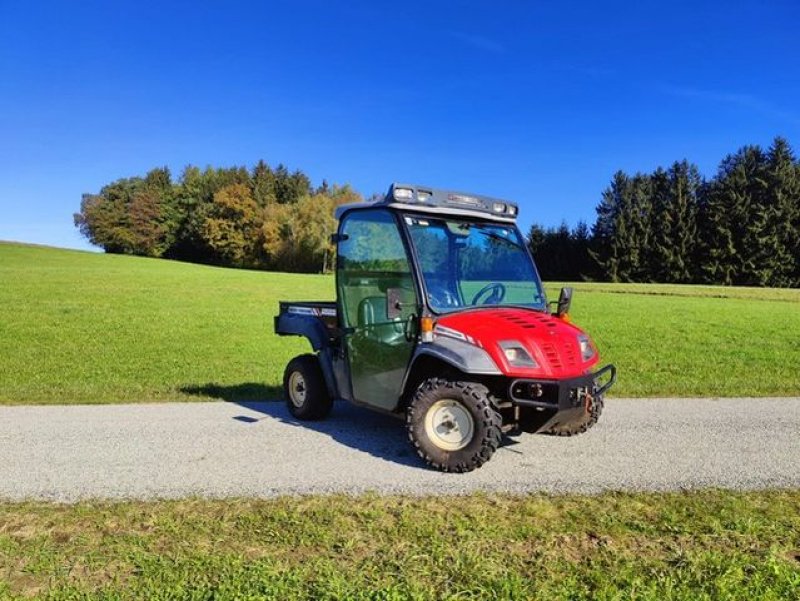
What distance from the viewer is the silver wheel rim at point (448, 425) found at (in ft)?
16.9

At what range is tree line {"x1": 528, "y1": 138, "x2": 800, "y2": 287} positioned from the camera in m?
61.8

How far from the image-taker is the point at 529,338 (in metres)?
5.09

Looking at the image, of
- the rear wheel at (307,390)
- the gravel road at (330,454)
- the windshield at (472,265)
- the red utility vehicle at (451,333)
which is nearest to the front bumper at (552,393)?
A: the red utility vehicle at (451,333)

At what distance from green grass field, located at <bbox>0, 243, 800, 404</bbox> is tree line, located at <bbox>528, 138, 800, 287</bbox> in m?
38.6

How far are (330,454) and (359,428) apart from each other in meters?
1.02

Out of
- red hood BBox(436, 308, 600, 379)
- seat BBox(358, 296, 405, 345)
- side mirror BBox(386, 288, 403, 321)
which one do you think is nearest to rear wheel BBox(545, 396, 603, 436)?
red hood BBox(436, 308, 600, 379)

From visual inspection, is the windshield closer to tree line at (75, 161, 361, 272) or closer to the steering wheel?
the steering wheel

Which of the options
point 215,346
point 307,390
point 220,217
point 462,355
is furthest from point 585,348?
point 220,217

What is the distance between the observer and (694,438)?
6.43 meters

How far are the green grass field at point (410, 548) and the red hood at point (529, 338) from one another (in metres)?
1.00

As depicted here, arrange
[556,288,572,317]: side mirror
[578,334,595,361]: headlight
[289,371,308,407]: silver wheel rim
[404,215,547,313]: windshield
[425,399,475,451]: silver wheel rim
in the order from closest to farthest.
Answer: [425,399,475,451]: silver wheel rim, [578,334,595,361]: headlight, [404,215,547,313]: windshield, [556,288,572,317]: side mirror, [289,371,308,407]: silver wheel rim

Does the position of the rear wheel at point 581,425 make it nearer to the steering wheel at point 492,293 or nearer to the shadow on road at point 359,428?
the steering wheel at point 492,293

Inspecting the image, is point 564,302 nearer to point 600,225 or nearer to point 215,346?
point 215,346

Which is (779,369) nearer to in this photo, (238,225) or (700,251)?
(700,251)
